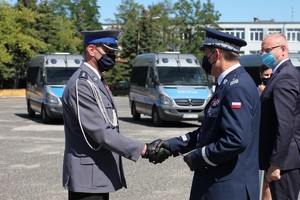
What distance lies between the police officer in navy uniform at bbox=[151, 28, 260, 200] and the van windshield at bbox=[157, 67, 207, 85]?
47.4 ft

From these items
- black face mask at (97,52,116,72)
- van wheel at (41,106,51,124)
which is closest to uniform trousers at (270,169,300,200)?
black face mask at (97,52,116,72)

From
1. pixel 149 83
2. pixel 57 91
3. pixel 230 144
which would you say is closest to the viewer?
pixel 230 144

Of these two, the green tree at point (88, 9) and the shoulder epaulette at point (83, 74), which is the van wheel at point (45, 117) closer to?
the shoulder epaulette at point (83, 74)

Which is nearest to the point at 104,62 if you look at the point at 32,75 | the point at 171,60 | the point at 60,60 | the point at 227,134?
the point at 227,134

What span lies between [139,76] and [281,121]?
15798mm

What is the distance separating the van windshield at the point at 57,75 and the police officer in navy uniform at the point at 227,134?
16093mm

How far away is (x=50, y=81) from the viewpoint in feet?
64.1

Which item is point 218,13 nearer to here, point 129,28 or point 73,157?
point 129,28

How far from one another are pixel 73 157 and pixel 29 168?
634 cm

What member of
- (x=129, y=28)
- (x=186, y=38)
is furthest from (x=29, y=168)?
(x=186, y=38)

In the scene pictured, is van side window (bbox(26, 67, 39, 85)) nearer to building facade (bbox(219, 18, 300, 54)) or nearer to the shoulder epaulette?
the shoulder epaulette

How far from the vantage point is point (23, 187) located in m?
8.35

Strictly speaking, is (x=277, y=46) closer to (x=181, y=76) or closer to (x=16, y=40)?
(x=181, y=76)

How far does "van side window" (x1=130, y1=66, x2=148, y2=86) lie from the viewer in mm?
19469
